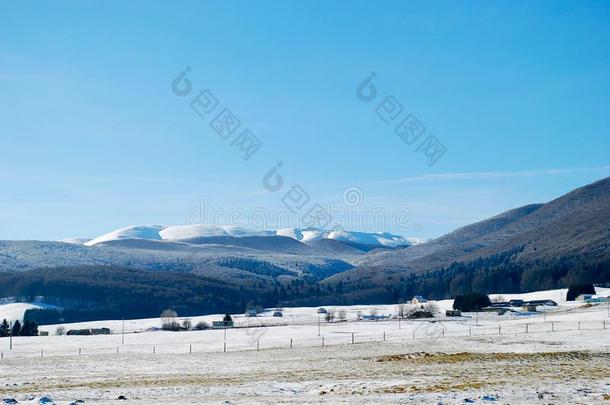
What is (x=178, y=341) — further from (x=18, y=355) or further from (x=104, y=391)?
(x=104, y=391)

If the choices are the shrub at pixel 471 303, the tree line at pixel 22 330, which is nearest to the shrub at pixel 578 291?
the shrub at pixel 471 303

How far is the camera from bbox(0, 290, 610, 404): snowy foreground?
2894 centimetres

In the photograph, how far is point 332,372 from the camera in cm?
4072

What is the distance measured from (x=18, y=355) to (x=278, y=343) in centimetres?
2458

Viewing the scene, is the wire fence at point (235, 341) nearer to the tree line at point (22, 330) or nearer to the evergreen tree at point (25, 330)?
the tree line at point (22, 330)

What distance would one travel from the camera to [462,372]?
3772 centimetres

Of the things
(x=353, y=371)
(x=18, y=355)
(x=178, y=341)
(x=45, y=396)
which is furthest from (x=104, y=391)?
(x=178, y=341)

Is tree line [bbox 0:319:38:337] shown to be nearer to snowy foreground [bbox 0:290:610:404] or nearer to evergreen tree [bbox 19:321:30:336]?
evergreen tree [bbox 19:321:30:336]

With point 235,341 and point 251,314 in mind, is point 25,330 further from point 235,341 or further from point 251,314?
point 251,314

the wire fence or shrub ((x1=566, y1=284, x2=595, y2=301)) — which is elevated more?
shrub ((x1=566, y1=284, x2=595, y2=301))

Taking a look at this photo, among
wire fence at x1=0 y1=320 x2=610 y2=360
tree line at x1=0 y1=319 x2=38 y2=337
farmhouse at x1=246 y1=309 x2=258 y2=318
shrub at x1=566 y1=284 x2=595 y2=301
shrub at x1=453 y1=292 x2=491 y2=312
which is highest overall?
shrub at x1=566 y1=284 x2=595 y2=301

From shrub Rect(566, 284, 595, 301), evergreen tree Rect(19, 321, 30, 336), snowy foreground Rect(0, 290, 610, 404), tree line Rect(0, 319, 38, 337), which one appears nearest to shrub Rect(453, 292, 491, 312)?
shrub Rect(566, 284, 595, 301)

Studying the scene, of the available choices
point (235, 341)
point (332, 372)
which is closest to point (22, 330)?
point (235, 341)

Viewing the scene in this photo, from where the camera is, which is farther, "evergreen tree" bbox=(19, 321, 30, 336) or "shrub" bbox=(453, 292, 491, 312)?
"shrub" bbox=(453, 292, 491, 312)
